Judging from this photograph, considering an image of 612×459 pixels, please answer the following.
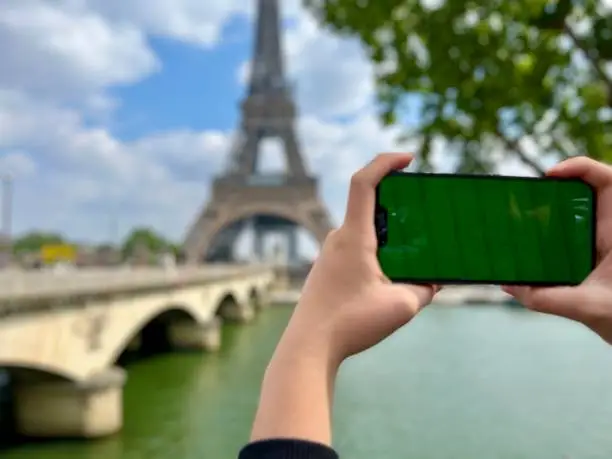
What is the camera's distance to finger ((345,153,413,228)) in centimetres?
184

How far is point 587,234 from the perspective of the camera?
6.59ft

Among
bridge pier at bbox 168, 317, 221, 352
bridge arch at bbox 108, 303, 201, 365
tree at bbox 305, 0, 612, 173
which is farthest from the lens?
bridge arch at bbox 108, 303, 201, 365

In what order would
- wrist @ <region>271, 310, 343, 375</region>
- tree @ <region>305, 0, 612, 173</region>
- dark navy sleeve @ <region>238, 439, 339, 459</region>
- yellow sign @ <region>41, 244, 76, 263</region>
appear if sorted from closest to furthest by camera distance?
dark navy sleeve @ <region>238, 439, 339, 459</region>, wrist @ <region>271, 310, 343, 375</region>, tree @ <region>305, 0, 612, 173</region>, yellow sign @ <region>41, 244, 76, 263</region>

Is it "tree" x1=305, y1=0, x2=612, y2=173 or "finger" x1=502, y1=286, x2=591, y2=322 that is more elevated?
"tree" x1=305, y1=0, x2=612, y2=173

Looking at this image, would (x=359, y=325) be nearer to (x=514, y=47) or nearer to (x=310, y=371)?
(x=310, y=371)

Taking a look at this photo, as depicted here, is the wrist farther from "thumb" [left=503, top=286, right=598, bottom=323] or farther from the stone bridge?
the stone bridge

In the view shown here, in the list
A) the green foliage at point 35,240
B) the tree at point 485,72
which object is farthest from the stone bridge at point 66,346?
the green foliage at point 35,240

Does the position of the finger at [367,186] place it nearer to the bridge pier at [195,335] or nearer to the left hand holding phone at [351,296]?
the left hand holding phone at [351,296]

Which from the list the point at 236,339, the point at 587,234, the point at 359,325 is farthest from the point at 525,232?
the point at 236,339

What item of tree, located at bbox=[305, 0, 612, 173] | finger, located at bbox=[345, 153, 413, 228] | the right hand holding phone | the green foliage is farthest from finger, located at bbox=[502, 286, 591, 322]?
the green foliage

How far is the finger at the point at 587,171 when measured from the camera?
1.97 metres

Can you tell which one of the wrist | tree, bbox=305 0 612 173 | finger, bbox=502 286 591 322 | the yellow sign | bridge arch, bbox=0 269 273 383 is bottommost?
bridge arch, bbox=0 269 273 383

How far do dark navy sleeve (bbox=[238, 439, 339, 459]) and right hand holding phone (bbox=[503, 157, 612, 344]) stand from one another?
729 millimetres

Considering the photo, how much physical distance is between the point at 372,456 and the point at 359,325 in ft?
41.1
